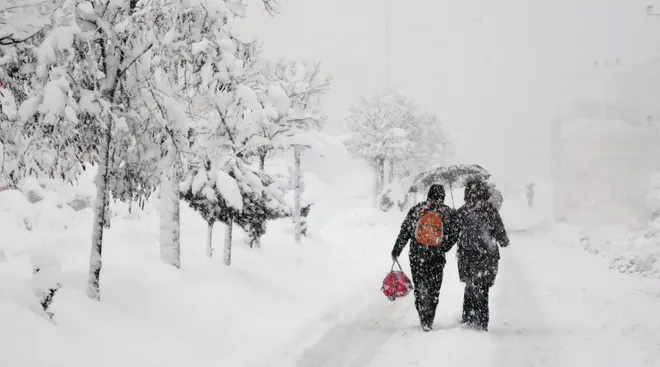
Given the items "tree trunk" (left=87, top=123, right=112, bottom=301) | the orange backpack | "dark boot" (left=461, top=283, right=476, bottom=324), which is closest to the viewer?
"tree trunk" (left=87, top=123, right=112, bottom=301)

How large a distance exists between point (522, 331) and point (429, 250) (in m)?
1.72

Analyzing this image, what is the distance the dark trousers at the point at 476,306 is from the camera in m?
7.50

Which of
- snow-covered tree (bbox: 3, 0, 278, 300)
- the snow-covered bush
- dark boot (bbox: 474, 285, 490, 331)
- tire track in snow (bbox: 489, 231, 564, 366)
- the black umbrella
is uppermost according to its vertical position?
snow-covered tree (bbox: 3, 0, 278, 300)

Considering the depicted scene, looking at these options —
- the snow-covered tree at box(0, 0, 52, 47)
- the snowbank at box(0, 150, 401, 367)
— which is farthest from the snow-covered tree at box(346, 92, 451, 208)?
the snow-covered tree at box(0, 0, 52, 47)

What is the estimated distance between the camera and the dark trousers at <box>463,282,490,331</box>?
7500 mm

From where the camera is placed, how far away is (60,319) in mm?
5766

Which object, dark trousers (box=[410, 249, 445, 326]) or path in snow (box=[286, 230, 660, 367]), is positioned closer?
path in snow (box=[286, 230, 660, 367])

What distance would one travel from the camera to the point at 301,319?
8195 mm

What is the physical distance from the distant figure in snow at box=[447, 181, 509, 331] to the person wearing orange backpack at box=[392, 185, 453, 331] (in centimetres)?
23

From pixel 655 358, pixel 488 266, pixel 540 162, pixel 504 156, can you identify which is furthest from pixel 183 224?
pixel 504 156

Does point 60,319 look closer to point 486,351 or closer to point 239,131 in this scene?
point 486,351

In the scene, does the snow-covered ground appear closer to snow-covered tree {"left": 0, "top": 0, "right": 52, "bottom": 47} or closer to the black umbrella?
snow-covered tree {"left": 0, "top": 0, "right": 52, "bottom": 47}

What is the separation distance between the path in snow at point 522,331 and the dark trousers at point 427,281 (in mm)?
260

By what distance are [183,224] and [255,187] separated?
16403mm
